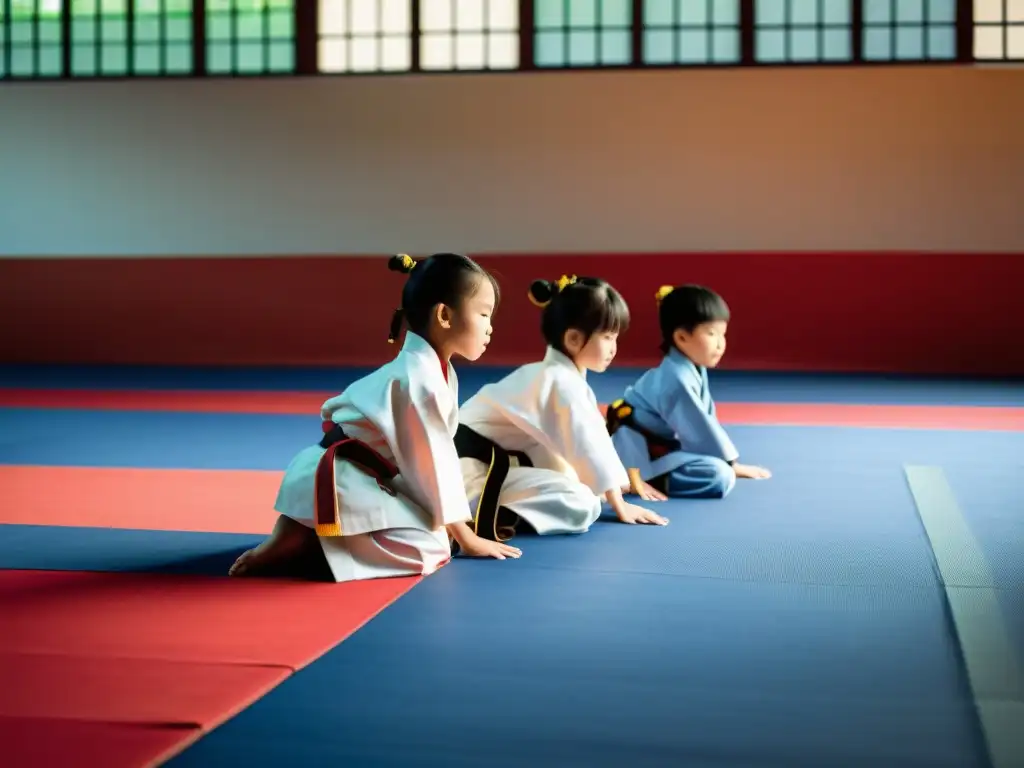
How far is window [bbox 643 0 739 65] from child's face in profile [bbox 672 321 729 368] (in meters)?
6.49

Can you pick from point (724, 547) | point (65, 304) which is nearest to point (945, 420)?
point (724, 547)

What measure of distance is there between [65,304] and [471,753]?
10102mm

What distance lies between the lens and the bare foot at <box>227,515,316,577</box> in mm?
3066

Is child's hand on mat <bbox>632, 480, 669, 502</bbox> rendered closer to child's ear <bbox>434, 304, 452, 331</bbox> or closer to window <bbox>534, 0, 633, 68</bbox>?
child's ear <bbox>434, 304, 452, 331</bbox>

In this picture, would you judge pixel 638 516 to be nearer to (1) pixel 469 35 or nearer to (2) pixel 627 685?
(2) pixel 627 685

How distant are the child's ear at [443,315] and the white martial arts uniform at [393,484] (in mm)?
74

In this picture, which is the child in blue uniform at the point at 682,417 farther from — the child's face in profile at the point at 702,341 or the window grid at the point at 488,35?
the window grid at the point at 488,35

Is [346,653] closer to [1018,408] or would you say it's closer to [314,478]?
[314,478]

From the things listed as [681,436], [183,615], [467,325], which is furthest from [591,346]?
[183,615]

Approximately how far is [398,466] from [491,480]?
1.76ft

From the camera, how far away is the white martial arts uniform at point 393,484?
3029 millimetres

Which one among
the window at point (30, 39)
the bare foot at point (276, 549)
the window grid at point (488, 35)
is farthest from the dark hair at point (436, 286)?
the window at point (30, 39)

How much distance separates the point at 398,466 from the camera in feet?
10.2

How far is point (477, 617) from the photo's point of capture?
265 centimetres
